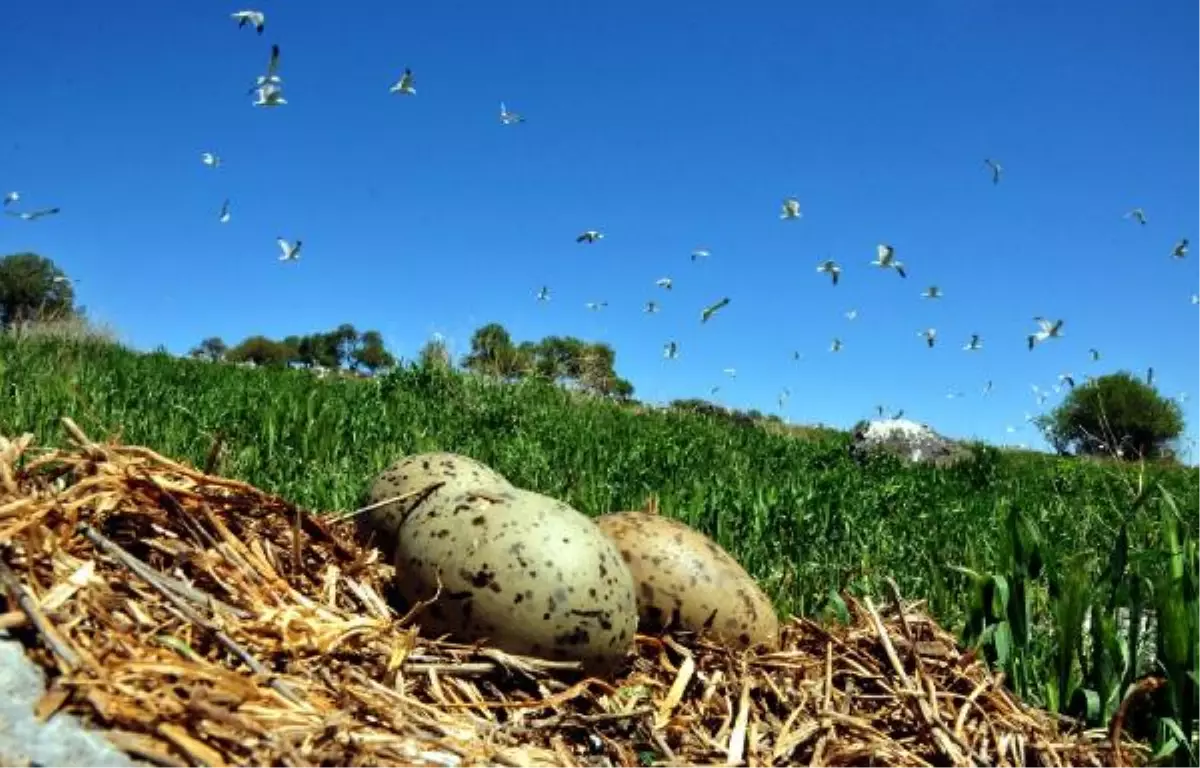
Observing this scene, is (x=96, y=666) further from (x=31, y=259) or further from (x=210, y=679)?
(x=31, y=259)

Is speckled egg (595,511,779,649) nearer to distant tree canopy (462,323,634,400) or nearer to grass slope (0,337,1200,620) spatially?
grass slope (0,337,1200,620)

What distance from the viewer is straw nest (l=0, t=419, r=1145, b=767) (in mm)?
2035

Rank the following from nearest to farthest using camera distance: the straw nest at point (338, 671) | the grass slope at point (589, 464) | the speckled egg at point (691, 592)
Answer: the straw nest at point (338, 671), the speckled egg at point (691, 592), the grass slope at point (589, 464)

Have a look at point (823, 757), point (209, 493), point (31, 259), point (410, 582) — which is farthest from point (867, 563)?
point (31, 259)

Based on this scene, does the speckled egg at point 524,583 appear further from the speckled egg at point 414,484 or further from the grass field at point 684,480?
the grass field at point 684,480

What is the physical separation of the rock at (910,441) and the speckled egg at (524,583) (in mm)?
14339

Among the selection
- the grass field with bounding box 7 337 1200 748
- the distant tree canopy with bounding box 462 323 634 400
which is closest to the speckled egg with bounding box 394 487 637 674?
the grass field with bounding box 7 337 1200 748

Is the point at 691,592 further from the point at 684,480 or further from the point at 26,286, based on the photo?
the point at 26,286

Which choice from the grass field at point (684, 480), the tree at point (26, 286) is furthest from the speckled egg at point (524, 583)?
the tree at point (26, 286)

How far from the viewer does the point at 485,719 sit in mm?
2721

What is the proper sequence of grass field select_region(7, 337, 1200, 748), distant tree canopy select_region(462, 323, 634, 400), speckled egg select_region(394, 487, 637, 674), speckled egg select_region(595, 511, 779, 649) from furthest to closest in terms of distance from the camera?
distant tree canopy select_region(462, 323, 634, 400) < grass field select_region(7, 337, 1200, 748) < speckled egg select_region(595, 511, 779, 649) < speckled egg select_region(394, 487, 637, 674)

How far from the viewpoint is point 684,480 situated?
801cm

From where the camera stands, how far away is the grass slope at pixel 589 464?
5.41 meters

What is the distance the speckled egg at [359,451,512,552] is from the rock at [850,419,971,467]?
13.8 m
